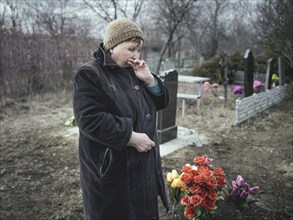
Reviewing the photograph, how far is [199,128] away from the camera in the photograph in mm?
6465

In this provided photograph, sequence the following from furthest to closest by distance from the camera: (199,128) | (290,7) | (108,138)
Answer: (290,7) < (199,128) < (108,138)

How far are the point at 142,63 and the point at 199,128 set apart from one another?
4.86m

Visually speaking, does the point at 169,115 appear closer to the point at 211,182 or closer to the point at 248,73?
the point at 211,182

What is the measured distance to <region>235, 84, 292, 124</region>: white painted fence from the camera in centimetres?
663

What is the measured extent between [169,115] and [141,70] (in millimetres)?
3664

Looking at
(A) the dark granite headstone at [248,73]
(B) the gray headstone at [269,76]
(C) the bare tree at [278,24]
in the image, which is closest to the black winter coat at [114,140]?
(A) the dark granite headstone at [248,73]

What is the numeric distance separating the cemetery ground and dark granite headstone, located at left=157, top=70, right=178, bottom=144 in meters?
0.47

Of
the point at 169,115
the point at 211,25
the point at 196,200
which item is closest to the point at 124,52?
the point at 196,200

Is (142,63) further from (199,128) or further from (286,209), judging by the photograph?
(199,128)

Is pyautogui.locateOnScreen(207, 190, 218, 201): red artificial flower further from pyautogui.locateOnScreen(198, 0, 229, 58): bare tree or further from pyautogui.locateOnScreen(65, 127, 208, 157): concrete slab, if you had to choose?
pyautogui.locateOnScreen(198, 0, 229, 58): bare tree

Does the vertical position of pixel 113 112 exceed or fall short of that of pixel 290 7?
it falls short

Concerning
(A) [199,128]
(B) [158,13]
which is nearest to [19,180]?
(A) [199,128]

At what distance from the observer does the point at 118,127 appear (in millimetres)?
1586

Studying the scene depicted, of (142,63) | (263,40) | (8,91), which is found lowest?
(8,91)
